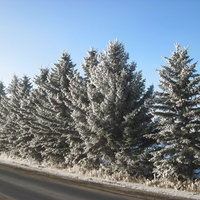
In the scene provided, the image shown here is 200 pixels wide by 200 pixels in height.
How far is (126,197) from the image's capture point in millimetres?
7812

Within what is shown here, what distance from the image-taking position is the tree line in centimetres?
991

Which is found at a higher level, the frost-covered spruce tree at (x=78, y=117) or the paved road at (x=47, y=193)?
the frost-covered spruce tree at (x=78, y=117)

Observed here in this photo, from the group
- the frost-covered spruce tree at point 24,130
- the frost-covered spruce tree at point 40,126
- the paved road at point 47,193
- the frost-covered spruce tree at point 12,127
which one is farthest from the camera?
the frost-covered spruce tree at point 12,127

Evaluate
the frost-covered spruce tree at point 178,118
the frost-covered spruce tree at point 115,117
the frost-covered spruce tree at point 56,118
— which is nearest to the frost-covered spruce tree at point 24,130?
the frost-covered spruce tree at point 56,118

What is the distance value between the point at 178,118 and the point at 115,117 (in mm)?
4392

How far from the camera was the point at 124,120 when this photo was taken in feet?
43.5

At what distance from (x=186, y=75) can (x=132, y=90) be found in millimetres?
3978

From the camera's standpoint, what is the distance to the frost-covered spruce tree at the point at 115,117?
11703mm

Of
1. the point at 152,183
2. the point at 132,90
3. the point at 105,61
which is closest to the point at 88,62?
the point at 105,61

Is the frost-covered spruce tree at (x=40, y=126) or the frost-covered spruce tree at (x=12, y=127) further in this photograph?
the frost-covered spruce tree at (x=12, y=127)

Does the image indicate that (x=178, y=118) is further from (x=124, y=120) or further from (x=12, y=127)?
(x=12, y=127)

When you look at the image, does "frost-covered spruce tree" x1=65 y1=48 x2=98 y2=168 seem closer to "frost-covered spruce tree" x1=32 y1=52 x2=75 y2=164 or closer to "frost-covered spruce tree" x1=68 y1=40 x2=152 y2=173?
"frost-covered spruce tree" x1=68 y1=40 x2=152 y2=173

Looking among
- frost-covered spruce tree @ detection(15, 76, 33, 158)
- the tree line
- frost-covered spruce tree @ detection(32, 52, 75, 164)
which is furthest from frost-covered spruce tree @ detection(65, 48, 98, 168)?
frost-covered spruce tree @ detection(15, 76, 33, 158)

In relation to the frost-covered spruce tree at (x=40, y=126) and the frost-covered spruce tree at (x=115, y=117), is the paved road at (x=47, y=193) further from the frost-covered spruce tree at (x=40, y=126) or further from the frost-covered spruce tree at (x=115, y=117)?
the frost-covered spruce tree at (x=40, y=126)
